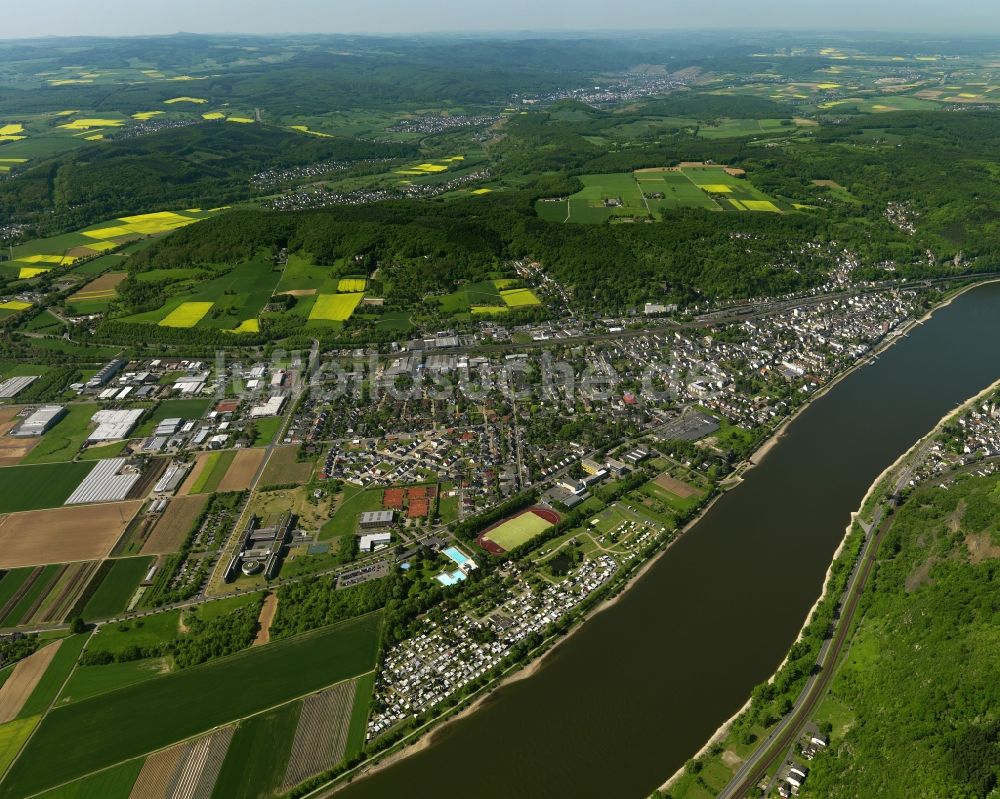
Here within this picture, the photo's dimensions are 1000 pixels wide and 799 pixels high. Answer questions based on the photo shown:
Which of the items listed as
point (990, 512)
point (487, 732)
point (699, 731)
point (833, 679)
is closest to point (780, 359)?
point (990, 512)

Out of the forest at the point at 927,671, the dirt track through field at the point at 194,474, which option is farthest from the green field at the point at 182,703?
the forest at the point at 927,671

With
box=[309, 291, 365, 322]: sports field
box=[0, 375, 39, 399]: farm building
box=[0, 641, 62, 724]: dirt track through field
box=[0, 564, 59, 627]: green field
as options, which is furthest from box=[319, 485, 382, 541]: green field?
box=[0, 375, 39, 399]: farm building

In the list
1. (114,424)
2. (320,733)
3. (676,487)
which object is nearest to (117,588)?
(320,733)

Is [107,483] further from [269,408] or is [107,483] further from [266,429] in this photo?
[269,408]

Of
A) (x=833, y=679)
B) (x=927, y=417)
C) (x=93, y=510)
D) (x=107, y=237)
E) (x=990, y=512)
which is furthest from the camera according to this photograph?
(x=107, y=237)

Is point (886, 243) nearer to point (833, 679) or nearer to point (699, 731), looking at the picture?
point (833, 679)

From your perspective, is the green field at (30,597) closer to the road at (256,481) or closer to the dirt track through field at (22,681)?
the dirt track through field at (22,681)
